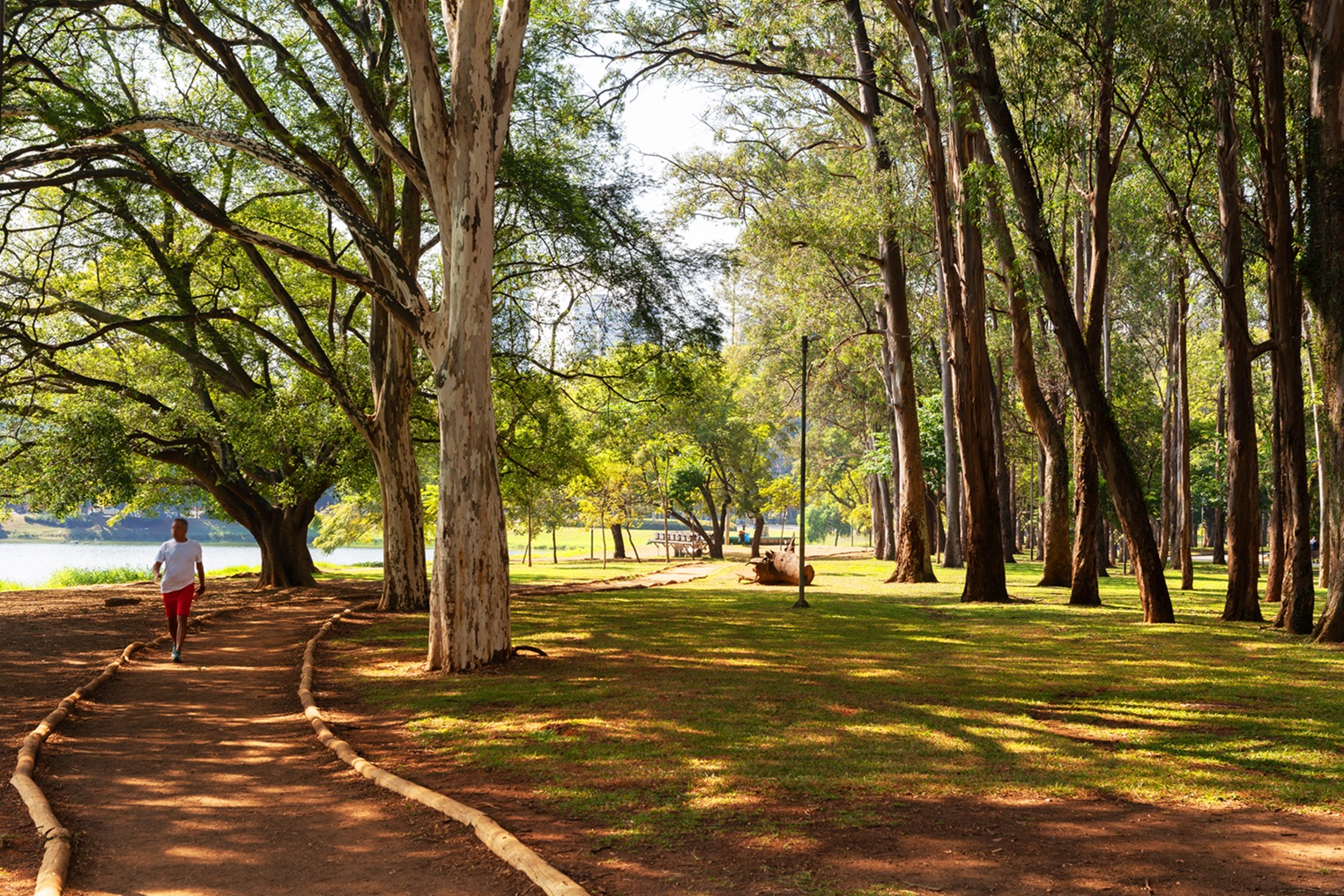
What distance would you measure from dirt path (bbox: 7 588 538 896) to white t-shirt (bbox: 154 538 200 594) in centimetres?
175

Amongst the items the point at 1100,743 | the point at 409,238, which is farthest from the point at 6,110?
the point at 1100,743

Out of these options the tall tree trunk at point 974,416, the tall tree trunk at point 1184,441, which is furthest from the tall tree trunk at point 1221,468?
the tall tree trunk at point 974,416

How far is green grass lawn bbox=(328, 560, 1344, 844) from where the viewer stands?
19.6ft

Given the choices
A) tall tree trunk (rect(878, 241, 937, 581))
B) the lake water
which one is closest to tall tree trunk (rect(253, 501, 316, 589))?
tall tree trunk (rect(878, 241, 937, 581))

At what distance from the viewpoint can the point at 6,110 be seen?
10.8 metres

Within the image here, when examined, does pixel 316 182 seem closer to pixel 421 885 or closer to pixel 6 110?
pixel 6 110

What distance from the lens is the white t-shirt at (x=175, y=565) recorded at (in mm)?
11281

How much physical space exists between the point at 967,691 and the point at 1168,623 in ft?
24.2

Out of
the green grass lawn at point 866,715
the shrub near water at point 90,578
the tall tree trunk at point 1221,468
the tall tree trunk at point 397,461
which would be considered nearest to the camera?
the green grass lawn at point 866,715

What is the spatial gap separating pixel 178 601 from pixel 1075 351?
1275cm

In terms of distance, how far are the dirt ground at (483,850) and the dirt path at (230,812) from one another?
0.02m

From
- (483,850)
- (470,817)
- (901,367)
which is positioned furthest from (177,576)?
(901,367)

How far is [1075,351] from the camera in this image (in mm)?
15266

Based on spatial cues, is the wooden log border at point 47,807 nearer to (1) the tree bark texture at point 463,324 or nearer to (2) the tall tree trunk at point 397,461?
(1) the tree bark texture at point 463,324
